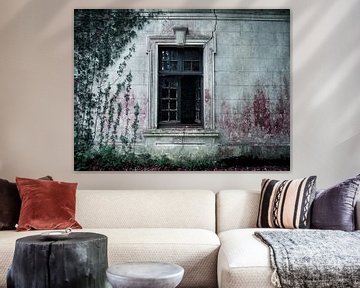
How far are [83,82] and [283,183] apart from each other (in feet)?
6.06

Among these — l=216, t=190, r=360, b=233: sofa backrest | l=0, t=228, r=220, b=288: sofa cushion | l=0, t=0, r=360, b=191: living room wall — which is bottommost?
l=0, t=228, r=220, b=288: sofa cushion

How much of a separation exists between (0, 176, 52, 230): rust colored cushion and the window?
1.35 metres

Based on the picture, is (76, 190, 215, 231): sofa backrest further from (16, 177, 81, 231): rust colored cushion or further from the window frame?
the window frame

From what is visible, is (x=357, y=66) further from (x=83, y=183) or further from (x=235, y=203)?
(x=83, y=183)

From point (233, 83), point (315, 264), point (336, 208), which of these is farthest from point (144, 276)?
point (233, 83)

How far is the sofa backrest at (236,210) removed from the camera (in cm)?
453

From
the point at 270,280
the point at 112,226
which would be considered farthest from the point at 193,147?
the point at 270,280

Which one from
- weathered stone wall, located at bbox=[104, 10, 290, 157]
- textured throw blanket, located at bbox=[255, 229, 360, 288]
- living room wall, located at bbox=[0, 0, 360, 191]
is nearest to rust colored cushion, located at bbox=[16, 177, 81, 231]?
living room wall, located at bbox=[0, 0, 360, 191]

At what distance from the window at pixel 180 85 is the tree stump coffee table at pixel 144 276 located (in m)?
2.19

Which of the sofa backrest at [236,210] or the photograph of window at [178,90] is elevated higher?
the photograph of window at [178,90]

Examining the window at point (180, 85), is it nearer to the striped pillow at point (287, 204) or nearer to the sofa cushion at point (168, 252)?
the striped pillow at point (287, 204)

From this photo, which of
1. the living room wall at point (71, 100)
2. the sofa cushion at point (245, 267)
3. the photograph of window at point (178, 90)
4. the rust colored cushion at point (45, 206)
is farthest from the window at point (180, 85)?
the sofa cushion at point (245, 267)

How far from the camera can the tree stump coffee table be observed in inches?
110

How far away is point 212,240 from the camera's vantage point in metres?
3.94
